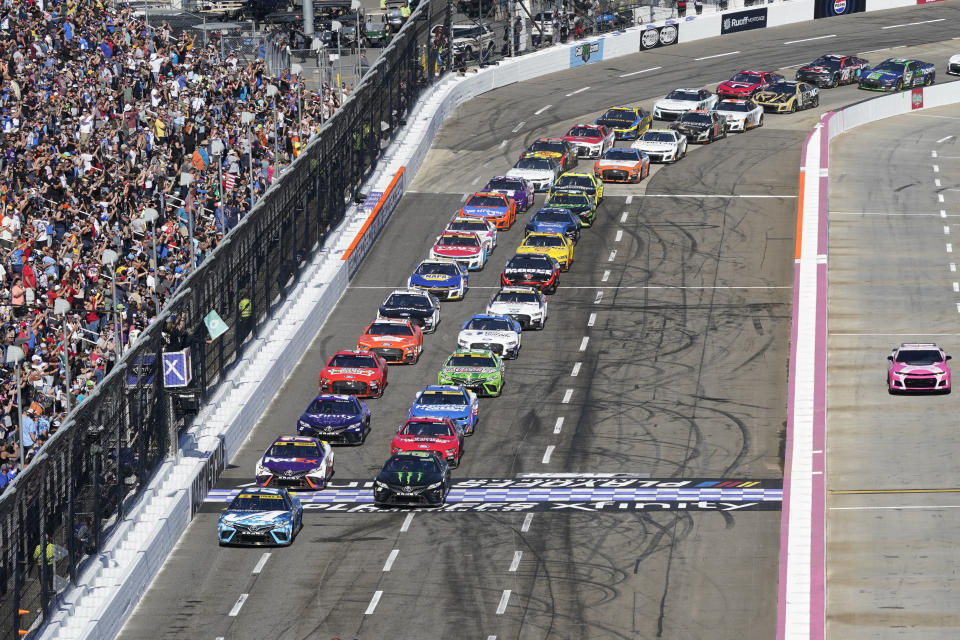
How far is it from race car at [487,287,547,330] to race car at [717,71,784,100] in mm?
30174

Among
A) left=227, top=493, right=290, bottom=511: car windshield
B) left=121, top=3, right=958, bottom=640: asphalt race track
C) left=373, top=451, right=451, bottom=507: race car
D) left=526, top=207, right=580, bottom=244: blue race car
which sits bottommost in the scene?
left=121, top=3, right=958, bottom=640: asphalt race track

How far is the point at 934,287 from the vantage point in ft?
193

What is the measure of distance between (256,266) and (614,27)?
4351cm

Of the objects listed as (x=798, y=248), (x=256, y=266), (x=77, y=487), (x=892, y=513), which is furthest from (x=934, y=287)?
(x=77, y=487)

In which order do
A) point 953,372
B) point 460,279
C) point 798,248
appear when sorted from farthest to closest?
1. point 798,248
2. point 460,279
3. point 953,372

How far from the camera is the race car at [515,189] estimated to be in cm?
6525

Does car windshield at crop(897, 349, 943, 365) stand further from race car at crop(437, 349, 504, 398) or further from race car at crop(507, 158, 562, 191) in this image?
race car at crop(507, 158, 562, 191)

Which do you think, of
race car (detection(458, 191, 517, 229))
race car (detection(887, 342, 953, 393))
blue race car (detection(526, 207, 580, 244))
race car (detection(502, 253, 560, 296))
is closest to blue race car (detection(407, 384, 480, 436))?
race car (detection(502, 253, 560, 296))

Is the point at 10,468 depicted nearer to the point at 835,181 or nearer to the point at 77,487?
the point at 77,487

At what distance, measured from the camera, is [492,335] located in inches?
2030

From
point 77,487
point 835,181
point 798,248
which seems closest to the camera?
point 77,487

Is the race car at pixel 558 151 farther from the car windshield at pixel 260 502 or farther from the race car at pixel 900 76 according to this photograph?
the car windshield at pixel 260 502

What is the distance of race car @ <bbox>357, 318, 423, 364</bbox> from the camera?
51.3 meters

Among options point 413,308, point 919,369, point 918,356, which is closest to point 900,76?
point 918,356
